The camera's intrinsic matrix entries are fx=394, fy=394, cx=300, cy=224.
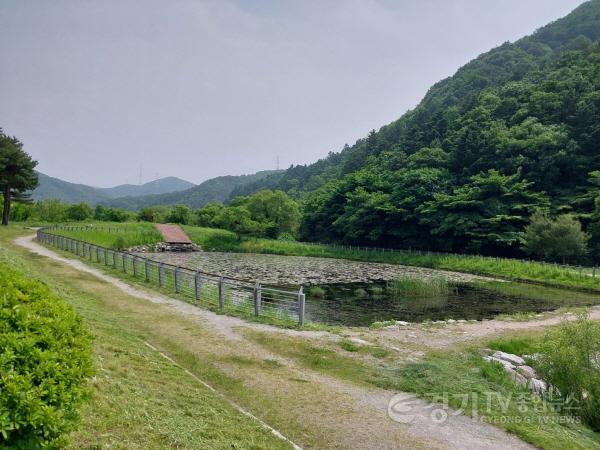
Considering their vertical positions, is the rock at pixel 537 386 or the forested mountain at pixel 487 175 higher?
the forested mountain at pixel 487 175

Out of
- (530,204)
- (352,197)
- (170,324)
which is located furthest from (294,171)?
(170,324)

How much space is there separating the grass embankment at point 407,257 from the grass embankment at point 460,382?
858 inches

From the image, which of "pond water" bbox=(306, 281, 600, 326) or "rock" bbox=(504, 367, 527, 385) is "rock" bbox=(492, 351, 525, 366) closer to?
"rock" bbox=(504, 367, 527, 385)

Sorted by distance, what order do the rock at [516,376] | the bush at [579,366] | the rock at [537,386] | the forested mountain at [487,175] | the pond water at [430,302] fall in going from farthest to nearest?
the forested mountain at [487,175]
the pond water at [430,302]
the rock at [516,376]
the rock at [537,386]
the bush at [579,366]

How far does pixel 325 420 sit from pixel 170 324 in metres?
6.90

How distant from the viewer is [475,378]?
830cm

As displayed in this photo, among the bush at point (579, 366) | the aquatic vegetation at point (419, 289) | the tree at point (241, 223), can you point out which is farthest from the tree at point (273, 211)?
the bush at point (579, 366)

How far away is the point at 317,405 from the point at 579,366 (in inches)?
230

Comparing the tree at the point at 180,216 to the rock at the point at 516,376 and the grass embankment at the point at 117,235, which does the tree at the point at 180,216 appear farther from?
the rock at the point at 516,376

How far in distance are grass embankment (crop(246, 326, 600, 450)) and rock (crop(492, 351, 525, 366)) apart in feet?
1.79

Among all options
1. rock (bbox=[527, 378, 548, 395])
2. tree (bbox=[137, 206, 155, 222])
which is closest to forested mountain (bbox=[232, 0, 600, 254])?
rock (bbox=[527, 378, 548, 395])

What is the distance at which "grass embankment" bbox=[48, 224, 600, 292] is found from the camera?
92.2 ft

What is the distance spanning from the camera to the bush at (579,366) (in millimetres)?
7949

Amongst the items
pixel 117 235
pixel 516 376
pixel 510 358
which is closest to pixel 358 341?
pixel 516 376
